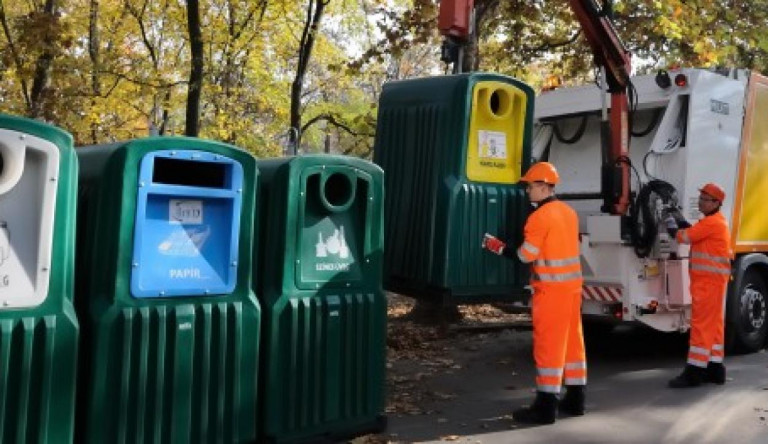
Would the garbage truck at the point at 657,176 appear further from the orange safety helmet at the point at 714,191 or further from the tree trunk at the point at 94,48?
the tree trunk at the point at 94,48

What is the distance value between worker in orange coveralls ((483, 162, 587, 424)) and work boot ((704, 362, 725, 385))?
6.13 feet

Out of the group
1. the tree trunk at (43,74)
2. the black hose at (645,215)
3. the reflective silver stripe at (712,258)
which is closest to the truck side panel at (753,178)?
the black hose at (645,215)

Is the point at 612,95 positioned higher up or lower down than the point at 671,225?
higher up

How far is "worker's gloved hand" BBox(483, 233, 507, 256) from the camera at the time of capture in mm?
4898

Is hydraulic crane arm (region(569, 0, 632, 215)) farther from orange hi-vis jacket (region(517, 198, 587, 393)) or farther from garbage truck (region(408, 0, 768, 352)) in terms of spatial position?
orange hi-vis jacket (region(517, 198, 587, 393))

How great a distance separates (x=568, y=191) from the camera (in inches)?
305

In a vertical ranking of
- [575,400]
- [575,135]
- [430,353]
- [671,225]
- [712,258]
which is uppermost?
[575,135]

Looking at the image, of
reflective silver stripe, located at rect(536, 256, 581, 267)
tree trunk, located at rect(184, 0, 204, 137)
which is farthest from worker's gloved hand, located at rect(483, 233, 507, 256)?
tree trunk, located at rect(184, 0, 204, 137)

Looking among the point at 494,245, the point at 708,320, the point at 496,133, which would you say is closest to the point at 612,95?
the point at 708,320

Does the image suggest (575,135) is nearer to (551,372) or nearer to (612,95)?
(612,95)

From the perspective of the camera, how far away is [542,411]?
4.98 meters

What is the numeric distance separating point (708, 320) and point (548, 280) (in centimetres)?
204

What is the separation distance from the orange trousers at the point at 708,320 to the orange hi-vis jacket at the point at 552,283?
1689 mm

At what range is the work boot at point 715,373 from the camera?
6.23 m
